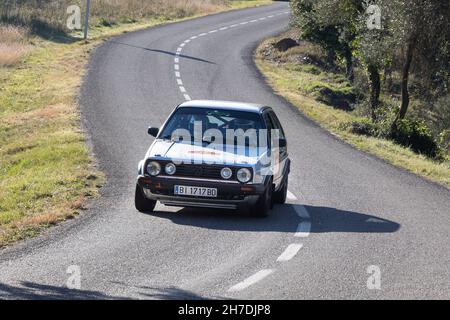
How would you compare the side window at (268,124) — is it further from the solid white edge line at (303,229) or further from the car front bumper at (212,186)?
the solid white edge line at (303,229)

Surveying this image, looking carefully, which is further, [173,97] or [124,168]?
[173,97]

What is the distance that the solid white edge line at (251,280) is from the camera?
31.9 feet

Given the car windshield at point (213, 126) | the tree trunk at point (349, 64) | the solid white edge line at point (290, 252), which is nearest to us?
the solid white edge line at point (290, 252)

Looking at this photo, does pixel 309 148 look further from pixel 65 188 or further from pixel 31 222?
pixel 31 222

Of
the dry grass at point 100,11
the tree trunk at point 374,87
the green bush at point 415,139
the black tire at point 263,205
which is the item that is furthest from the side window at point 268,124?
the dry grass at point 100,11

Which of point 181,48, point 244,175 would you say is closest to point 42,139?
point 244,175

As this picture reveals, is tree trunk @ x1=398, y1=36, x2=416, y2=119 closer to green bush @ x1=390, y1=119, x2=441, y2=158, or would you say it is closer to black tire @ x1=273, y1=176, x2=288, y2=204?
green bush @ x1=390, y1=119, x2=441, y2=158

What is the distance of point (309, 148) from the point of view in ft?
74.6

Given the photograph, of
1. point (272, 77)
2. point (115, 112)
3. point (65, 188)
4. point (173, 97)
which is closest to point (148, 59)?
point (272, 77)

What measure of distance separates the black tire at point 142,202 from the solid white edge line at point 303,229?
7.51ft

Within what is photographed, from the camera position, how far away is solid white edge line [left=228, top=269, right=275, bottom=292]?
9734 mm

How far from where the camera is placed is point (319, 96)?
34781 mm

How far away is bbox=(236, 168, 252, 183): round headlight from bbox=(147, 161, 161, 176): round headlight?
3.88 ft
